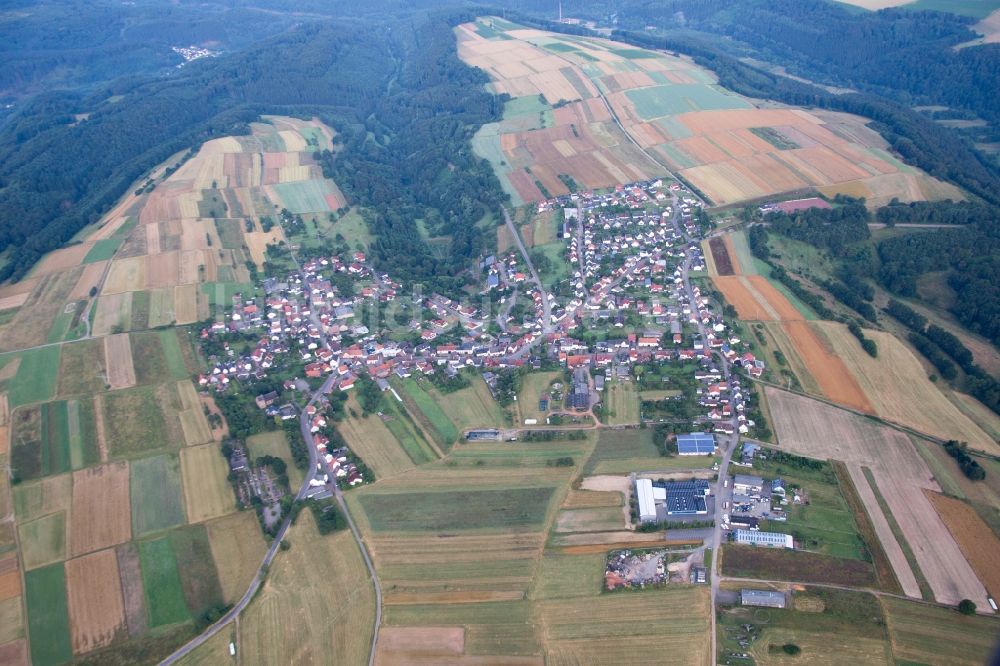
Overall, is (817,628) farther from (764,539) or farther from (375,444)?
(375,444)

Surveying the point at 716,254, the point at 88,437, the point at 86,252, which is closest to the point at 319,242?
the point at 86,252

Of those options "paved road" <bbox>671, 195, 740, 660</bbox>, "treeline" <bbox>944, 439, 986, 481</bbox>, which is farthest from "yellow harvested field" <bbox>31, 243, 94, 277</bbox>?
"treeline" <bbox>944, 439, 986, 481</bbox>

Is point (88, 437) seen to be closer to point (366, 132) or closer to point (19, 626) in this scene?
point (19, 626)

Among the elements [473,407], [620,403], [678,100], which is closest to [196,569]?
[473,407]

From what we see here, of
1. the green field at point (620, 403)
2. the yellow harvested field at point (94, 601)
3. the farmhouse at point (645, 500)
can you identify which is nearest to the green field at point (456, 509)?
the farmhouse at point (645, 500)

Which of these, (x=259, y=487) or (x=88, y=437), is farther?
(x=88, y=437)

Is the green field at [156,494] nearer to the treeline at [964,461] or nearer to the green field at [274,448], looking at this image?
the green field at [274,448]
